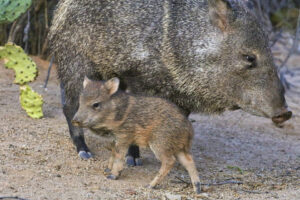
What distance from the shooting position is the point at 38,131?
5574 mm

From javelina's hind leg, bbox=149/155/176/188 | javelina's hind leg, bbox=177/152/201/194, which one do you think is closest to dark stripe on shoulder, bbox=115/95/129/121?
javelina's hind leg, bbox=149/155/176/188

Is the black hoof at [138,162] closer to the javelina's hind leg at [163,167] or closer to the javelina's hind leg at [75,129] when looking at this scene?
the javelina's hind leg at [75,129]

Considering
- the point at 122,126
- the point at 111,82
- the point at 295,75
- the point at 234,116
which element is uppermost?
the point at 111,82

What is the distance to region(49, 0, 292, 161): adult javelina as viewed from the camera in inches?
188

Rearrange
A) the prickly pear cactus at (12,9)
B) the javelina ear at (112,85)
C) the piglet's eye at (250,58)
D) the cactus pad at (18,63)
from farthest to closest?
the cactus pad at (18,63) → the prickly pear cactus at (12,9) → the piglet's eye at (250,58) → the javelina ear at (112,85)

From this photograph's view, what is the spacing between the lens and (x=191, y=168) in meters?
4.47

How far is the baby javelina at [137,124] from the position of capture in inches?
172

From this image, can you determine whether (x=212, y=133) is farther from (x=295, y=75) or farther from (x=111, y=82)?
(x=295, y=75)

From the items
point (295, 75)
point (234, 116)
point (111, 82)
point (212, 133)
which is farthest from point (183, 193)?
point (295, 75)

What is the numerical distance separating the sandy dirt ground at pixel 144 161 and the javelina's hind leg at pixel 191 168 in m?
0.07

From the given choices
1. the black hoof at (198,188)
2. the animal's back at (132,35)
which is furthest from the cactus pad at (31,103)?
the black hoof at (198,188)

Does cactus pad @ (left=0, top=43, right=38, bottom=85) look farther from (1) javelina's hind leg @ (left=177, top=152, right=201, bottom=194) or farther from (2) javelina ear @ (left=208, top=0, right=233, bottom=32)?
(1) javelina's hind leg @ (left=177, top=152, right=201, bottom=194)

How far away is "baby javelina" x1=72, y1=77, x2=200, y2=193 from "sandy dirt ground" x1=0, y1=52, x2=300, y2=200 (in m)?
0.22

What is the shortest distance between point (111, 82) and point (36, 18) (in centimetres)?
429
